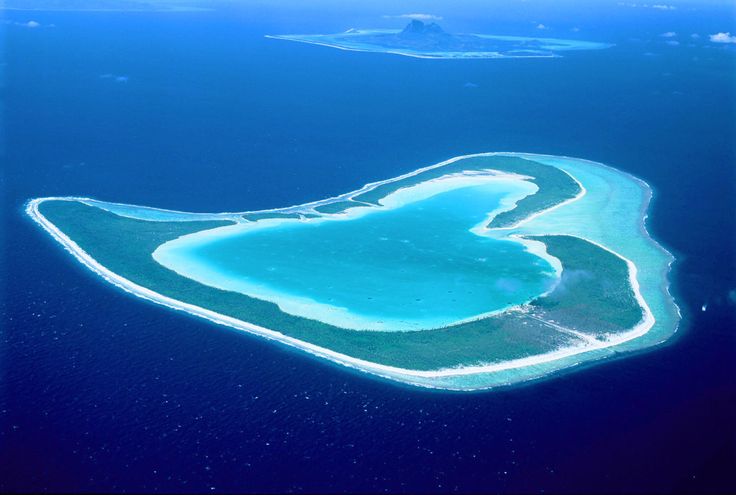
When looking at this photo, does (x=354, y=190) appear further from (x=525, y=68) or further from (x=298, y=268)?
(x=525, y=68)

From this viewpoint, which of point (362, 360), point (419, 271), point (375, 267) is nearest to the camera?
point (362, 360)

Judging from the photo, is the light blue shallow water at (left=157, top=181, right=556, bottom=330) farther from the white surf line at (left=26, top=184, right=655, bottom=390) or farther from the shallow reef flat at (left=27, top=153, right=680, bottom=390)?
the white surf line at (left=26, top=184, right=655, bottom=390)

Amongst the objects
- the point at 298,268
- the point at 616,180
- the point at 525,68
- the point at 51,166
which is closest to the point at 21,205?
the point at 51,166

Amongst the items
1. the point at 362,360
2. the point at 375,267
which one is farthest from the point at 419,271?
the point at 362,360

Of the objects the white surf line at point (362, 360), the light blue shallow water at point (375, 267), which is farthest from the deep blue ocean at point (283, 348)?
the light blue shallow water at point (375, 267)

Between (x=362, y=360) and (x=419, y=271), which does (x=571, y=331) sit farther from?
(x=362, y=360)
